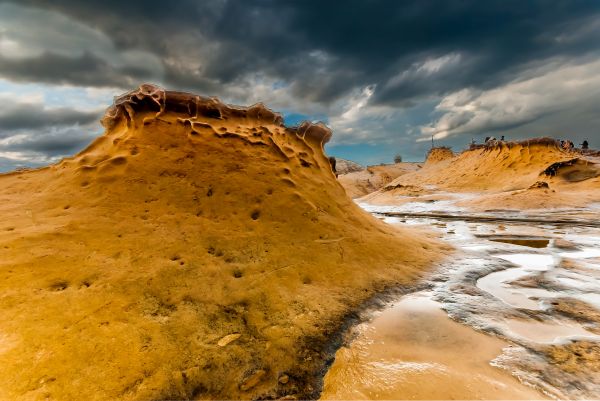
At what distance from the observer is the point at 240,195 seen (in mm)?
4309

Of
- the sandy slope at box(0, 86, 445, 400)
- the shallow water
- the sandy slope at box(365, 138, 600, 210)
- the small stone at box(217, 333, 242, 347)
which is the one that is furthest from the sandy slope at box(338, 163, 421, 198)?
the small stone at box(217, 333, 242, 347)

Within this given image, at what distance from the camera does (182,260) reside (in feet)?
10.6

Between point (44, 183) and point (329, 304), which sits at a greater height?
point (44, 183)

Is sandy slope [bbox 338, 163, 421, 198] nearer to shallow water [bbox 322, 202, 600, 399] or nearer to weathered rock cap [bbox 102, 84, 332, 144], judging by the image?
weathered rock cap [bbox 102, 84, 332, 144]

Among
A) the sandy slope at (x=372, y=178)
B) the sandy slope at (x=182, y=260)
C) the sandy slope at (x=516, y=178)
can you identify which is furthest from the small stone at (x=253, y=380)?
the sandy slope at (x=372, y=178)

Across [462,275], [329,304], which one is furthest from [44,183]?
[462,275]

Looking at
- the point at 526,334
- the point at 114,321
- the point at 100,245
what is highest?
the point at 100,245

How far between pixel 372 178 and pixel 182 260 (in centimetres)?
3840

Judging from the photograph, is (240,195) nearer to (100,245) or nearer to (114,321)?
(100,245)

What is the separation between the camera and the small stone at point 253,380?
2.14m

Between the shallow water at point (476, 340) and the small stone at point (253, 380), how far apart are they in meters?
0.47

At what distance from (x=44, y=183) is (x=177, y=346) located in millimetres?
3830

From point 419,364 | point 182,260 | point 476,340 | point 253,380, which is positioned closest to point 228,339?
point 253,380

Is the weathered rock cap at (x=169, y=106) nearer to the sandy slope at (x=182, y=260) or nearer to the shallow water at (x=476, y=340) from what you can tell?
the sandy slope at (x=182, y=260)
